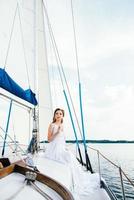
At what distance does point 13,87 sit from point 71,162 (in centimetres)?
154

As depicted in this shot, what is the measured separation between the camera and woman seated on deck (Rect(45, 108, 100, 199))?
3211mm

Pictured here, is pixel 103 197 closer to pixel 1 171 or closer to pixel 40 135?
pixel 1 171

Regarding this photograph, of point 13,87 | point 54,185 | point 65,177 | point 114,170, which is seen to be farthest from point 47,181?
point 114,170

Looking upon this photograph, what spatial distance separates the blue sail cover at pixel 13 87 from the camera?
3010 mm

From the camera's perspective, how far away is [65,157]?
12.0ft

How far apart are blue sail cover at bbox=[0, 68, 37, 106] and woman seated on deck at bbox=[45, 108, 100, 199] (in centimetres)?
77

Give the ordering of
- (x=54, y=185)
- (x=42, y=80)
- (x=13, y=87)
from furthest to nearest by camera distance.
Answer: (x=42, y=80), (x=13, y=87), (x=54, y=185)

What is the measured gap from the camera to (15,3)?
367 cm

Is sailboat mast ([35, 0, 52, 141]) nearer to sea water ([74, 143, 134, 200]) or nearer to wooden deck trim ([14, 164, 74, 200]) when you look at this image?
Result: sea water ([74, 143, 134, 200])

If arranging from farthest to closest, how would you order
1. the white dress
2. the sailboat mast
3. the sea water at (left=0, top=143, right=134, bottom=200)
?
the sea water at (left=0, top=143, right=134, bottom=200) → the sailboat mast → the white dress

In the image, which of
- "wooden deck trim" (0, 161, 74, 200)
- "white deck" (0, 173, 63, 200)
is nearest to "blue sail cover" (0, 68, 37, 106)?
"wooden deck trim" (0, 161, 74, 200)

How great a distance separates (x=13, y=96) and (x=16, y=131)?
0.93 meters

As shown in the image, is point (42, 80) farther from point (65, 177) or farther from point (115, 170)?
point (115, 170)

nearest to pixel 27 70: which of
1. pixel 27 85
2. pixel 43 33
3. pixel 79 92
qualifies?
pixel 27 85
